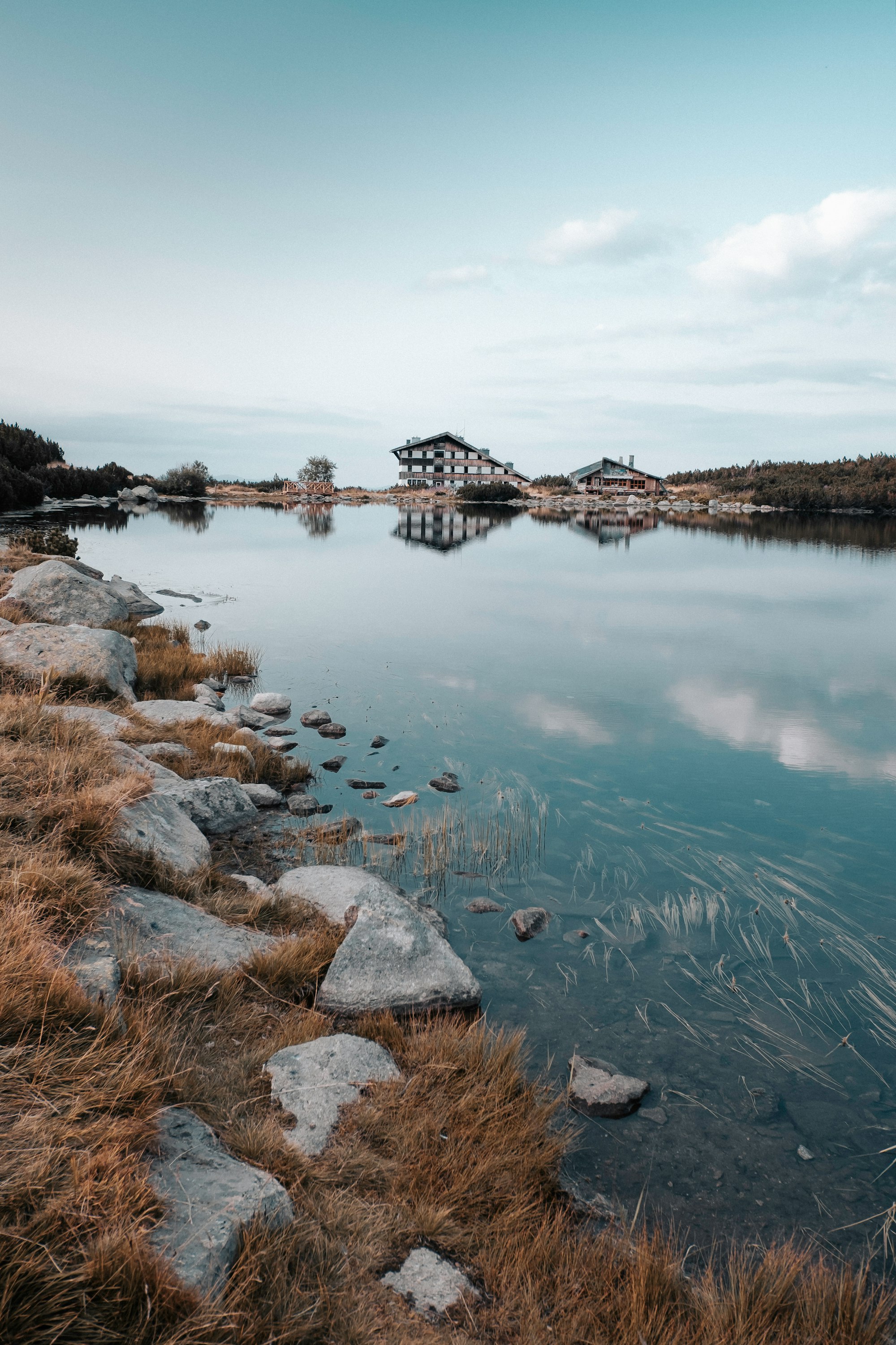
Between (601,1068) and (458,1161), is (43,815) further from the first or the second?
(601,1068)

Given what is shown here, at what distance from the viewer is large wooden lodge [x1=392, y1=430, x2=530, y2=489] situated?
109875 millimetres

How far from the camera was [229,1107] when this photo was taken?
352 cm

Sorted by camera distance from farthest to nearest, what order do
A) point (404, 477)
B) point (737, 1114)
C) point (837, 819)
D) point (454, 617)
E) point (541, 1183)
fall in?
point (404, 477) → point (454, 617) → point (837, 819) → point (737, 1114) → point (541, 1183)

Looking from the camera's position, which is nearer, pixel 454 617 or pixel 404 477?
pixel 454 617

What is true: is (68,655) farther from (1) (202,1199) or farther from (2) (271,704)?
(1) (202,1199)

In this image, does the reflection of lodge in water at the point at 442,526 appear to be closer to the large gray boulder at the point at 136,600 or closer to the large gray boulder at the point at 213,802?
the large gray boulder at the point at 136,600

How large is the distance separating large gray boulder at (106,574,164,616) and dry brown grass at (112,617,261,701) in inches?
69.7

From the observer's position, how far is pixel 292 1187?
3141 millimetres

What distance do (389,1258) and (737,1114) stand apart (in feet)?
8.16

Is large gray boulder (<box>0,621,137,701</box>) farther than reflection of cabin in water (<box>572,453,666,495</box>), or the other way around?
reflection of cabin in water (<box>572,453,666,495</box>)

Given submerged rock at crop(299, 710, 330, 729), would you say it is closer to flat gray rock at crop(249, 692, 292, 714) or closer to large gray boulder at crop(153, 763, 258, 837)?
flat gray rock at crop(249, 692, 292, 714)

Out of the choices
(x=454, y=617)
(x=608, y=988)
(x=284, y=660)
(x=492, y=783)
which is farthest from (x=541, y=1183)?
(x=454, y=617)

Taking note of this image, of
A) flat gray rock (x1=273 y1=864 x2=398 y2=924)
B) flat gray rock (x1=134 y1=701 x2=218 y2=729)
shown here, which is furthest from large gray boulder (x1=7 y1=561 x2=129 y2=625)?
flat gray rock (x1=273 y1=864 x2=398 y2=924)

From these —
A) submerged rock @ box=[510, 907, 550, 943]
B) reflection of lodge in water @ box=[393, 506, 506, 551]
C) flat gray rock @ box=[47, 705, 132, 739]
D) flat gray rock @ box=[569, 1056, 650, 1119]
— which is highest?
reflection of lodge in water @ box=[393, 506, 506, 551]
